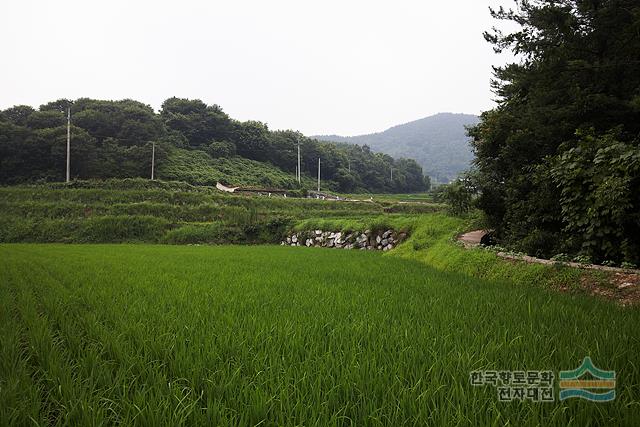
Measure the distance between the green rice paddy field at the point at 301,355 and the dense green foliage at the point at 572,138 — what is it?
191cm

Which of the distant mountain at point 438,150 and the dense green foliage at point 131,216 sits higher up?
the distant mountain at point 438,150

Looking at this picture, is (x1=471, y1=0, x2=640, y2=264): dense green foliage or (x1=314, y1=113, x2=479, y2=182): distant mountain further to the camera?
(x1=314, y1=113, x2=479, y2=182): distant mountain

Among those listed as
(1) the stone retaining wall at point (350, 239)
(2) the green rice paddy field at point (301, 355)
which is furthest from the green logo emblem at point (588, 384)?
(1) the stone retaining wall at point (350, 239)

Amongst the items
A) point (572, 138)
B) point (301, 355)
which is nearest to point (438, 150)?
point (572, 138)

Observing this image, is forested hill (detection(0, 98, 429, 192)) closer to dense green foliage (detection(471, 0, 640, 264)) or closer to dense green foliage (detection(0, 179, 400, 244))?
dense green foliage (detection(0, 179, 400, 244))

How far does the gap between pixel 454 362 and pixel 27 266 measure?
929cm

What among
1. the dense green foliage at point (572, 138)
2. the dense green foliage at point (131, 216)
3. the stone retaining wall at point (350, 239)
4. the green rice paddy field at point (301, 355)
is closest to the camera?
the green rice paddy field at point (301, 355)

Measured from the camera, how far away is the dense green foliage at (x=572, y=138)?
5148 millimetres

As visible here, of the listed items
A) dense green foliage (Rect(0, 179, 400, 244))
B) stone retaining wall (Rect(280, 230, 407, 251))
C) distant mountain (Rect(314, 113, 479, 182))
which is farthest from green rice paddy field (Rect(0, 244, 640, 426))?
distant mountain (Rect(314, 113, 479, 182))

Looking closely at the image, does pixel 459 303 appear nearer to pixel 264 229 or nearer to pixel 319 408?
pixel 319 408

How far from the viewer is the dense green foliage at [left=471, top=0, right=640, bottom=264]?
5.15m

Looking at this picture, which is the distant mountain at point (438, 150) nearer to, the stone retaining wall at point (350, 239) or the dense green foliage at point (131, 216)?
the dense green foliage at point (131, 216)

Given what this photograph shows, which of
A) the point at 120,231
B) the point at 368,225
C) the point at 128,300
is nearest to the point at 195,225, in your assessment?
the point at 120,231

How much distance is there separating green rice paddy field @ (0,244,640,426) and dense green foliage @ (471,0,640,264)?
6.27 ft
